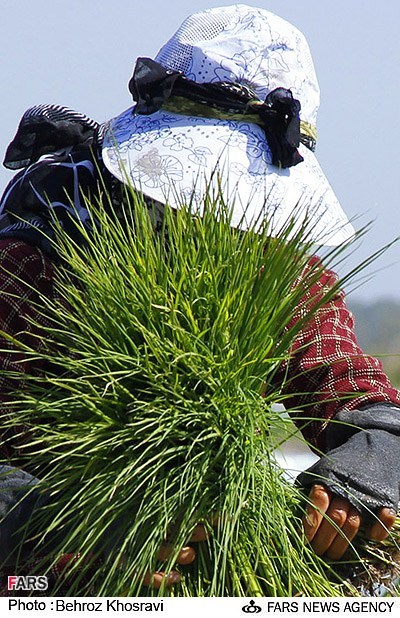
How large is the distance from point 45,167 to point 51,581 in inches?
15.8

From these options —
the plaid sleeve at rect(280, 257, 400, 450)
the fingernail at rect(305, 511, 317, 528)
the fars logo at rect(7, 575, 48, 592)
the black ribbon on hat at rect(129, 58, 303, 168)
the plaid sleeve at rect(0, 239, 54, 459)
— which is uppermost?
the black ribbon on hat at rect(129, 58, 303, 168)

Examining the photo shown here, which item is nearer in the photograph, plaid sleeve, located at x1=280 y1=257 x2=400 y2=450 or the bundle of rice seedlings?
the bundle of rice seedlings

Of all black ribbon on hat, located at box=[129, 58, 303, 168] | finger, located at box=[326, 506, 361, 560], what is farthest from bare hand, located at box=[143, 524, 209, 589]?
black ribbon on hat, located at box=[129, 58, 303, 168]

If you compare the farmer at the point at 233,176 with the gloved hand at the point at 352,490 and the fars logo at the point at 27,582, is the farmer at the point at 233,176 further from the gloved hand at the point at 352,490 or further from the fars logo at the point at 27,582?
the fars logo at the point at 27,582

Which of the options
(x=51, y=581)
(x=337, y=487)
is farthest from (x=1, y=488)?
(x=337, y=487)

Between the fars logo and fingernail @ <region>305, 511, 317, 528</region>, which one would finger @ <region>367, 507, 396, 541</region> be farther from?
the fars logo

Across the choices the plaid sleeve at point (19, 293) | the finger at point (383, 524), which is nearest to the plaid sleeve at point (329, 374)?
the finger at point (383, 524)

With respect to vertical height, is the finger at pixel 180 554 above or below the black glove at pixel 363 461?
below

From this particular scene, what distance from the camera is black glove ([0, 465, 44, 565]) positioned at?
761mm

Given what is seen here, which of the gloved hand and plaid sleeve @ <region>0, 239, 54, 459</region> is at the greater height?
plaid sleeve @ <region>0, 239, 54, 459</region>

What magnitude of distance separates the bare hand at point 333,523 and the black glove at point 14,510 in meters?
0.21

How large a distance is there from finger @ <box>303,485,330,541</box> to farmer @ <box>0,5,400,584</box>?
41 millimetres

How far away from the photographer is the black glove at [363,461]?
2.47 feet

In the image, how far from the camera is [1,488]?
0.77m
